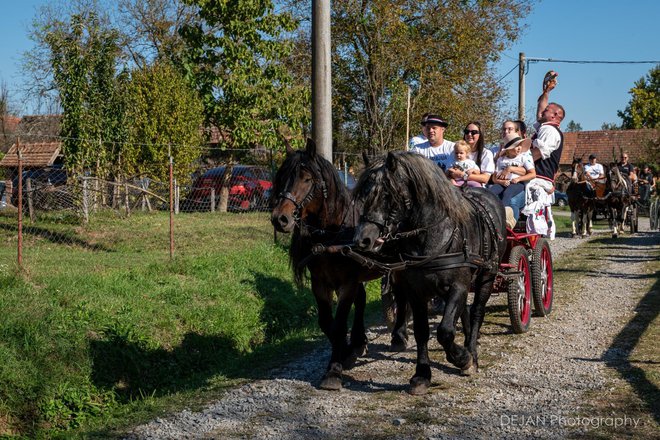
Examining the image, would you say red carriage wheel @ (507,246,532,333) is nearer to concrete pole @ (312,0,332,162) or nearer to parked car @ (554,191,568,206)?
concrete pole @ (312,0,332,162)

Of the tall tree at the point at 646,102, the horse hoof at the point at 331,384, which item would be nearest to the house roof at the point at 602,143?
the tall tree at the point at 646,102

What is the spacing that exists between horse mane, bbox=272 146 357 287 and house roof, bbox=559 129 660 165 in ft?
169

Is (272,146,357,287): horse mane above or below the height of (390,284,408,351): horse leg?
above

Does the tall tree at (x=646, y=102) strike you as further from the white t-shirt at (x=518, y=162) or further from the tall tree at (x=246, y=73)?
the white t-shirt at (x=518, y=162)

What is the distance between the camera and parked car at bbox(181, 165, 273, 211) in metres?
19.2

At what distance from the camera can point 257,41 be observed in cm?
2533

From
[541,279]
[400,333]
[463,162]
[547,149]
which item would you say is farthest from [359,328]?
[547,149]

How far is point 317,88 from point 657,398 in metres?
6.42

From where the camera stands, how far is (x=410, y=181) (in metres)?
6.24

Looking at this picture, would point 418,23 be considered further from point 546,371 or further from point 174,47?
point 546,371

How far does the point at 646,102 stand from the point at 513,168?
56.6 metres

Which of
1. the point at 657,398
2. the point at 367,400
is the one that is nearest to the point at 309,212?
the point at 367,400

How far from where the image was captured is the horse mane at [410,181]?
6113 millimetres

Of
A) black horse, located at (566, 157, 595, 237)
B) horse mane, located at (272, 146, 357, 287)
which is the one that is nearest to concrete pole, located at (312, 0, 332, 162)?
horse mane, located at (272, 146, 357, 287)
